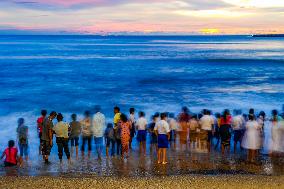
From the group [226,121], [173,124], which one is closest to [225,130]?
[226,121]

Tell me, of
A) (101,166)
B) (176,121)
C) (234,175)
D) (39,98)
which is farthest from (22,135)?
(39,98)

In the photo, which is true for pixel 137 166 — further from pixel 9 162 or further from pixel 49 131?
pixel 9 162

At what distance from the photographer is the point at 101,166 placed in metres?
12.9

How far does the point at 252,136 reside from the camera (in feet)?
43.0

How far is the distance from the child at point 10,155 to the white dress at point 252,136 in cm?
722

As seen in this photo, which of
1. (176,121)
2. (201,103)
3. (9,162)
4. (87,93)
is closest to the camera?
(9,162)

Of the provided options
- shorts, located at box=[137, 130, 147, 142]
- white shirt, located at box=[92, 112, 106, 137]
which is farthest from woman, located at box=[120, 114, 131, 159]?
shorts, located at box=[137, 130, 147, 142]

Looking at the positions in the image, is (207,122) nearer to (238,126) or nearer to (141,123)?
(238,126)

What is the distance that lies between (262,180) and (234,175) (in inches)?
31.0

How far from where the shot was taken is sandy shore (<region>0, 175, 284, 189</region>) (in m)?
10.8

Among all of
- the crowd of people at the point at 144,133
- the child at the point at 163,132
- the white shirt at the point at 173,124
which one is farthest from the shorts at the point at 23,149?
the white shirt at the point at 173,124

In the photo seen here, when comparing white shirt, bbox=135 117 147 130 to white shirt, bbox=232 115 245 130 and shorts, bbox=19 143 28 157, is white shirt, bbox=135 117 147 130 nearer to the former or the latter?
white shirt, bbox=232 115 245 130

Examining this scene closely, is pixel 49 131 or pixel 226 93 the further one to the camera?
pixel 226 93

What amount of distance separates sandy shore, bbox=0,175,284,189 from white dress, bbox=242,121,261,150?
1.80 m
